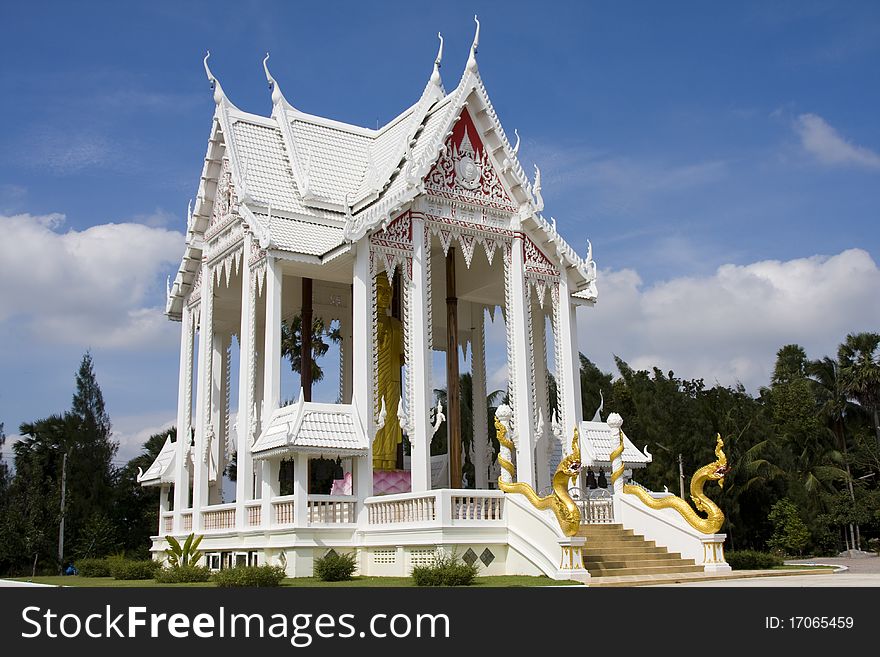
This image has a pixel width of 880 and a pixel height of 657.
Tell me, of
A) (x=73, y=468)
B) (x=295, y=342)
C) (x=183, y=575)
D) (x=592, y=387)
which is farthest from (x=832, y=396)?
(x=183, y=575)

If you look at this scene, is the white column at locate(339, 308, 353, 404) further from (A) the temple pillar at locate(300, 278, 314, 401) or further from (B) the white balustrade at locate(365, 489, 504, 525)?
(B) the white balustrade at locate(365, 489, 504, 525)

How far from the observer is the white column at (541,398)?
842 inches

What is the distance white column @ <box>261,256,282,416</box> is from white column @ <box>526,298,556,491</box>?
18.9 ft

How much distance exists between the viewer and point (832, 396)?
4488cm

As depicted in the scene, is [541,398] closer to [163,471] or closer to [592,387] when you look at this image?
[163,471]

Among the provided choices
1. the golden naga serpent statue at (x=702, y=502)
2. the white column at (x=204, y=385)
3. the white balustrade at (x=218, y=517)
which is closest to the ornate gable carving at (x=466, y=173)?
the white column at (x=204, y=385)

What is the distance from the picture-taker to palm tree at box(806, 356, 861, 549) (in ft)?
145

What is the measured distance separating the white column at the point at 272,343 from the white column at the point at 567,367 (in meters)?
6.21

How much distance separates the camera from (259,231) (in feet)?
63.2

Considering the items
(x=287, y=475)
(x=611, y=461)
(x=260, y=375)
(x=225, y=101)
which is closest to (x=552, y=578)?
(x=611, y=461)

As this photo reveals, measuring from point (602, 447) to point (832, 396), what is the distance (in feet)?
92.9
